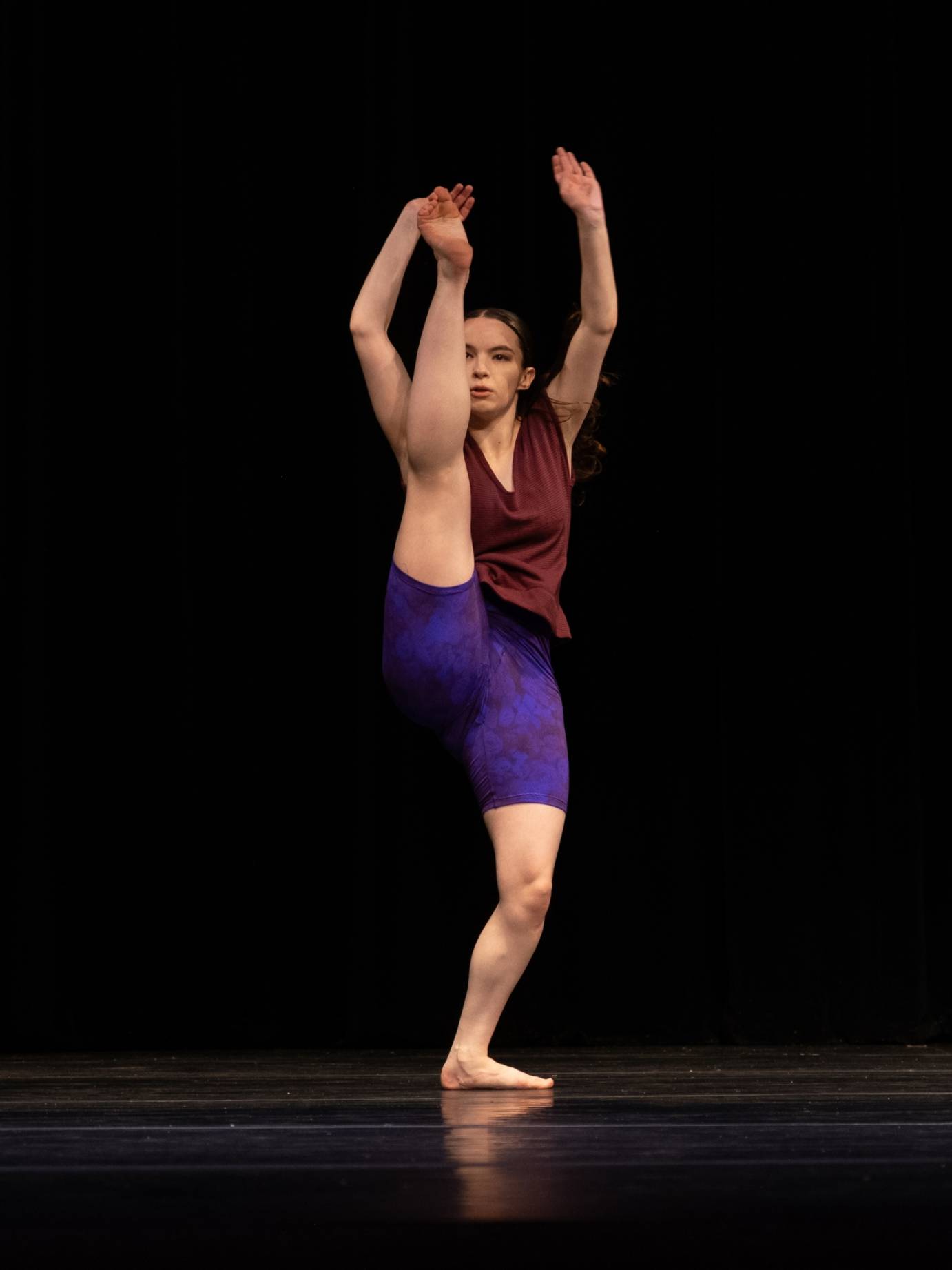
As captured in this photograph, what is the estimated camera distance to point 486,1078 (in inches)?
91.7

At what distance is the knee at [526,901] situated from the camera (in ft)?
7.70

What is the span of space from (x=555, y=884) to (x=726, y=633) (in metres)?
0.62

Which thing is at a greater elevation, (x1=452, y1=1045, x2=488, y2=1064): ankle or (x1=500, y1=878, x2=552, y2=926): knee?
(x1=500, y1=878, x2=552, y2=926): knee

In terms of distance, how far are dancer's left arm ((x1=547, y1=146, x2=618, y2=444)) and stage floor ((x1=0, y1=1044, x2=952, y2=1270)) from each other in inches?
40.8

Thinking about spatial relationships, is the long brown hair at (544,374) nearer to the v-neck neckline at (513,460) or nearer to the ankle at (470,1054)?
the v-neck neckline at (513,460)

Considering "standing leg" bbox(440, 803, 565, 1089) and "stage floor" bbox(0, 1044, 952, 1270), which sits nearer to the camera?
"stage floor" bbox(0, 1044, 952, 1270)

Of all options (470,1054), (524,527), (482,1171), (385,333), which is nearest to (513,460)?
(524,527)

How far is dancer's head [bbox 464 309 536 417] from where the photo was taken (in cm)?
258

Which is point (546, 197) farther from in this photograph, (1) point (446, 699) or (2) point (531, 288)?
(1) point (446, 699)

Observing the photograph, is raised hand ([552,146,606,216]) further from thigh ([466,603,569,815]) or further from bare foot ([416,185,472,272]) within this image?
thigh ([466,603,569,815])

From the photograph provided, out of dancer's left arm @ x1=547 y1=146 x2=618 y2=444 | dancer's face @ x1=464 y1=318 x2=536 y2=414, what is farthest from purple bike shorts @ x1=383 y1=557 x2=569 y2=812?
dancer's left arm @ x1=547 y1=146 x2=618 y2=444

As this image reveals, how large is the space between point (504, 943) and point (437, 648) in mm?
403

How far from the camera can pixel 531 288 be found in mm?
3697

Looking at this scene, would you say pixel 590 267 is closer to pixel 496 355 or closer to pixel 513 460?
pixel 496 355
